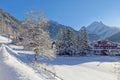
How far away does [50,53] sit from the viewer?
44.8 metres

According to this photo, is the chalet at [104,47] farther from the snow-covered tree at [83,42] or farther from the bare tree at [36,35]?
the bare tree at [36,35]

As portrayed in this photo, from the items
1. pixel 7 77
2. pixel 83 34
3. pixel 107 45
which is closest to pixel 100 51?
pixel 107 45

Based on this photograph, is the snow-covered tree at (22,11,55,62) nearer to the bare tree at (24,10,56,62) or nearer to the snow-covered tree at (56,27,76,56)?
the bare tree at (24,10,56,62)

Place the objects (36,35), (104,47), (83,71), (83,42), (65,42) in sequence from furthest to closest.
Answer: (104,47)
(83,42)
(65,42)
(83,71)
(36,35)

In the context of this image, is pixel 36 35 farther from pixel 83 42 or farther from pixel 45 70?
pixel 83 42

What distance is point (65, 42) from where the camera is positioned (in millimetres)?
88688

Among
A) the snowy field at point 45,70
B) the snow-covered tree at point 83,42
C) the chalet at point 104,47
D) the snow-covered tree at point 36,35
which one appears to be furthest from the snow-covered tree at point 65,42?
the snow-covered tree at point 36,35

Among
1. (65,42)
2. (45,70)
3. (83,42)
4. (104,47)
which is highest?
(65,42)

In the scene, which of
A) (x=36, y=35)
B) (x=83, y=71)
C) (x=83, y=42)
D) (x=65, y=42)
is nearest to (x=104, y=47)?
(x=83, y=42)

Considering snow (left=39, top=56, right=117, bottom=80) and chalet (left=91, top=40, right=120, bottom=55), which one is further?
chalet (left=91, top=40, right=120, bottom=55)

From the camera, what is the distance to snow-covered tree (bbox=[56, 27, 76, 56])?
88750 millimetres

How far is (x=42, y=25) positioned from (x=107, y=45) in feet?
298

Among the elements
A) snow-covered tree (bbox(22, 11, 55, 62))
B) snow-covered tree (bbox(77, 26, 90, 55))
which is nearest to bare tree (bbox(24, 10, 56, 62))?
snow-covered tree (bbox(22, 11, 55, 62))

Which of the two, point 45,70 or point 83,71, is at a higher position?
point 45,70
